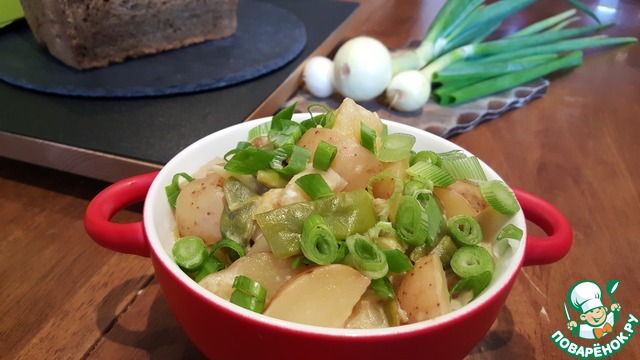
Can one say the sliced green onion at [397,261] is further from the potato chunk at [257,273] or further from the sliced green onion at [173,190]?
the sliced green onion at [173,190]

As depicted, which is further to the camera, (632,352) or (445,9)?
(445,9)

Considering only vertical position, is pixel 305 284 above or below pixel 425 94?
above

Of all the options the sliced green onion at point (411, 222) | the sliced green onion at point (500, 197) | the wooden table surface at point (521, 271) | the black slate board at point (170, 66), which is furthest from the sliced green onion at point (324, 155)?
the black slate board at point (170, 66)

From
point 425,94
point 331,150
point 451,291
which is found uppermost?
point 331,150

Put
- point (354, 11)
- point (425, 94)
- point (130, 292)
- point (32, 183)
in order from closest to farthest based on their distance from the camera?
point (130, 292) → point (32, 183) → point (425, 94) → point (354, 11)

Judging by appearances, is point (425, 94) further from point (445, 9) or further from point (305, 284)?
point (305, 284)

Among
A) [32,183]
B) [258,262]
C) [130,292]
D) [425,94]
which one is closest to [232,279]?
[258,262]

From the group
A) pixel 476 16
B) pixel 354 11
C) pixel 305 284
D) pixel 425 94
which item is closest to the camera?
pixel 305 284
